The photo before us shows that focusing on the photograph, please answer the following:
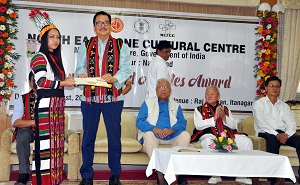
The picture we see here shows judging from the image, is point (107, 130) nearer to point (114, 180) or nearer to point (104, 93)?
point (104, 93)

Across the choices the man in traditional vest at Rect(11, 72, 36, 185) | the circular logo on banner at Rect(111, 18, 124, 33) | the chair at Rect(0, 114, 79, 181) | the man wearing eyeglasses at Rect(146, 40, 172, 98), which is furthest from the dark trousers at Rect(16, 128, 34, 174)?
the circular logo on banner at Rect(111, 18, 124, 33)

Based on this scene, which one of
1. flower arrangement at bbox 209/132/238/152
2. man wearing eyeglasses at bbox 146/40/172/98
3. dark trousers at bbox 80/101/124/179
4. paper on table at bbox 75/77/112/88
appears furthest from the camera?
man wearing eyeglasses at bbox 146/40/172/98

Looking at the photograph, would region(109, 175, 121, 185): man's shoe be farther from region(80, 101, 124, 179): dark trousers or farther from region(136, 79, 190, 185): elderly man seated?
region(136, 79, 190, 185): elderly man seated

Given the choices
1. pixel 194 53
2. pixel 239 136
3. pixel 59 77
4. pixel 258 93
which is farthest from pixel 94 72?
pixel 258 93

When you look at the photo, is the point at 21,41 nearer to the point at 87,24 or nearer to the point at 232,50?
the point at 87,24

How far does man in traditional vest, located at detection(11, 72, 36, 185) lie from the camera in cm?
518

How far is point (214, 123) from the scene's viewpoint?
5875 millimetres

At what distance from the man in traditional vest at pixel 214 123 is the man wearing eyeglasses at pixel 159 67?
790 mm

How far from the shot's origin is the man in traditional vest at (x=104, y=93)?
4.76 meters

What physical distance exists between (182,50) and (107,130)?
9.34 ft

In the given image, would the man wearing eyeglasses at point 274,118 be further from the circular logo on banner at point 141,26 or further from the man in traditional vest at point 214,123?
the circular logo on banner at point 141,26

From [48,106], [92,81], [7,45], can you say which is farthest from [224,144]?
[7,45]

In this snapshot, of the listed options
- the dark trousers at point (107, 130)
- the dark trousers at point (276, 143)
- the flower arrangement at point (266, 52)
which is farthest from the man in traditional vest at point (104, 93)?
the flower arrangement at point (266, 52)

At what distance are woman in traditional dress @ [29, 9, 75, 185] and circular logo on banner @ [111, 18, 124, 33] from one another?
2928 mm
